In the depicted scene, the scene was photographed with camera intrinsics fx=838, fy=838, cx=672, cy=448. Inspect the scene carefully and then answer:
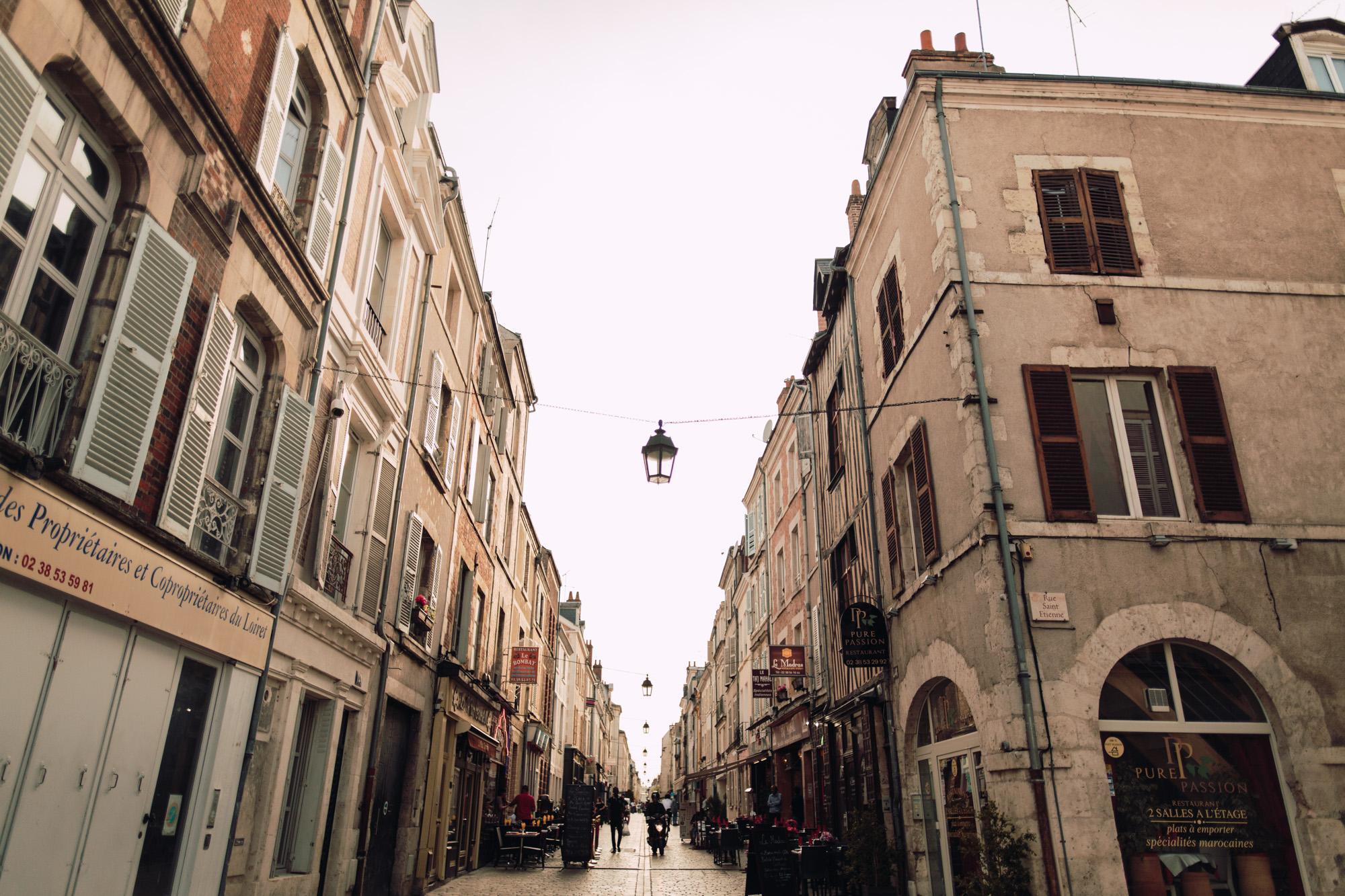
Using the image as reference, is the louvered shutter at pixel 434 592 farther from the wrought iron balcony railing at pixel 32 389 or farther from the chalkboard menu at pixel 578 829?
the wrought iron balcony railing at pixel 32 389

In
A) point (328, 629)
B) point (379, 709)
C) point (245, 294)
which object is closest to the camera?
point (245, 294)

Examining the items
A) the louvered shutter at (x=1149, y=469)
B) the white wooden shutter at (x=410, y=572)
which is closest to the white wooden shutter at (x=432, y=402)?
the white wooden shutter at (x=410, y=572)

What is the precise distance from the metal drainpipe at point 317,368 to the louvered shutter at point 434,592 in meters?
5.76

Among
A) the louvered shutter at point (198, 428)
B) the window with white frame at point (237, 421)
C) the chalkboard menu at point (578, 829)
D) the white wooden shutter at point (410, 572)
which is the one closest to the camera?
the louvered shutter at point (198, 428)

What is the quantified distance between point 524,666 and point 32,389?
17690mm

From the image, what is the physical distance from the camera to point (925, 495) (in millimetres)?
10328

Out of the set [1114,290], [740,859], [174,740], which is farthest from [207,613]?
[740,859]

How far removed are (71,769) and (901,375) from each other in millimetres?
9784

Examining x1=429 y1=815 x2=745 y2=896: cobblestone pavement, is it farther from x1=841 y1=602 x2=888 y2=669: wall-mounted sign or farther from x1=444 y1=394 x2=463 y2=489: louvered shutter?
x1=444 y1=394 x2=463 y2=489: louvered shutter

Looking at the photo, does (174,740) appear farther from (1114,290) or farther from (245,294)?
(1114,290)

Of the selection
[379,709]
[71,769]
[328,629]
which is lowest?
[71,769]

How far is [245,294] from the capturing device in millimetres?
7145

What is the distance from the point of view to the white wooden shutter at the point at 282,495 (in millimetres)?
7344

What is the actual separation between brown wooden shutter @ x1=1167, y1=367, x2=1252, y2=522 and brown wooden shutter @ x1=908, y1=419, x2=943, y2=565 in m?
2.66
